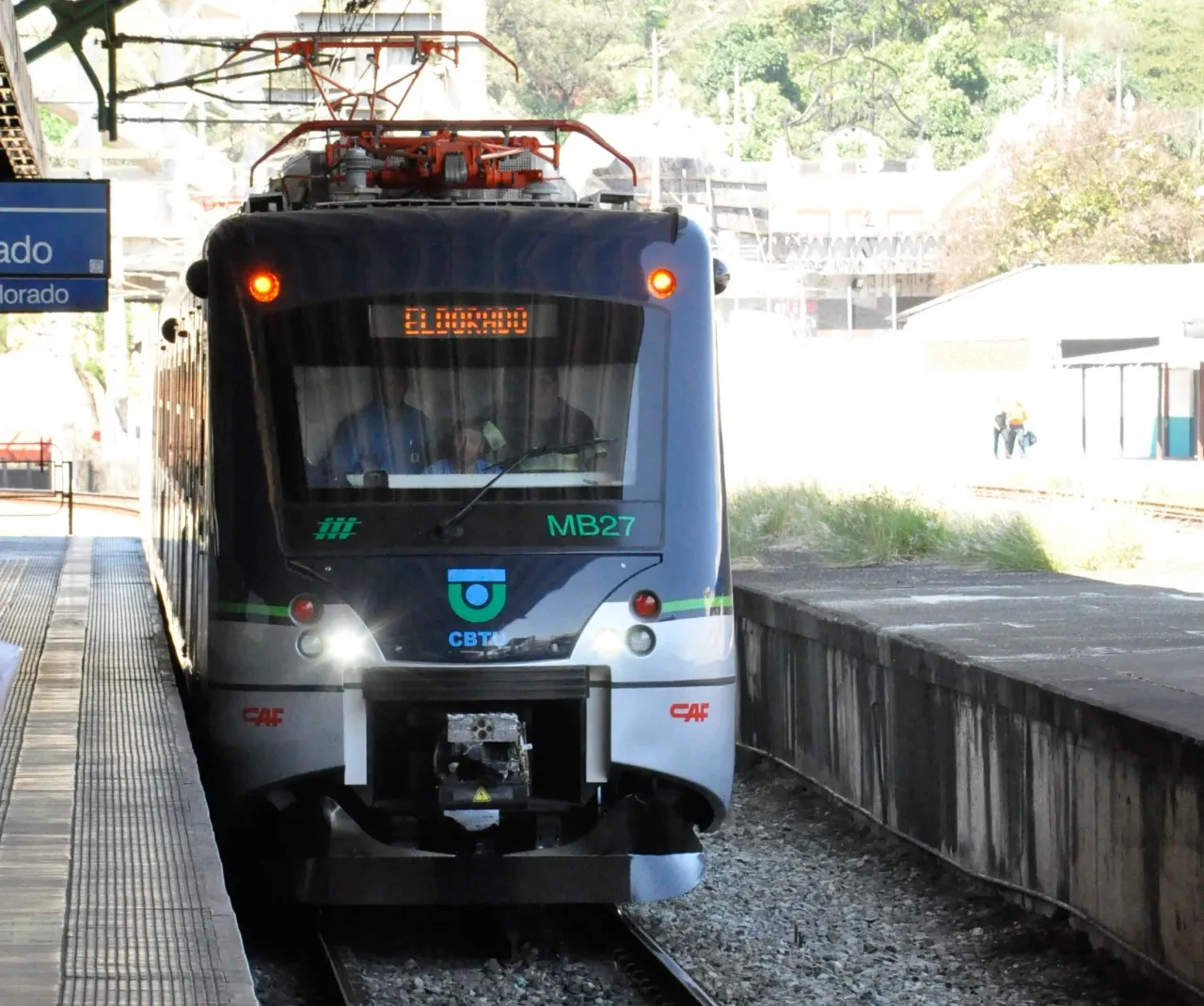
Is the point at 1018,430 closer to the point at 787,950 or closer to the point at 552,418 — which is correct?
the point at 787,950

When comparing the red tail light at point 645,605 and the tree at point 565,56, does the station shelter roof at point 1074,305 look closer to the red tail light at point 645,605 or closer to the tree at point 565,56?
the red tail light at point 645,605

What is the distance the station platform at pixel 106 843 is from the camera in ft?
A: 17.6

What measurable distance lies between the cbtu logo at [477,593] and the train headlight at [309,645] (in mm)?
542

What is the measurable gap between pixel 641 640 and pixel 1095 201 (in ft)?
208

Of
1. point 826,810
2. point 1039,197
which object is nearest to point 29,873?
point 826,810

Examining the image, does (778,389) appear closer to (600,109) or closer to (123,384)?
(123,384)

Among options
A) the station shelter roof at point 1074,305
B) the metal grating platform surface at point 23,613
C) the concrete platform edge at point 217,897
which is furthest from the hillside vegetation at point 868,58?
the concrete platform edge at point 217,897

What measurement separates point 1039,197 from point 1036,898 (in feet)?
209

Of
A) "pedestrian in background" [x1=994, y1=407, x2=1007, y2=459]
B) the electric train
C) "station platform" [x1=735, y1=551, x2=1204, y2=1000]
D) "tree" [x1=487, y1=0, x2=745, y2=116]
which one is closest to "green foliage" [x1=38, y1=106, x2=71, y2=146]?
"tree" [x1=487, y1=0, x2=745, y2=116]

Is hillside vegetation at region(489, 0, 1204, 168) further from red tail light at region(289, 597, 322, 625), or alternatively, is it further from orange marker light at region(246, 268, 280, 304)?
red tail light at region(289, 597, 322, 625)

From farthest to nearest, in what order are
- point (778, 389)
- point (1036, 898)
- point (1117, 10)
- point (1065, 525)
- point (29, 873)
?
point (1117, 10)
point (778, 389)
point (1065, 525)
point (1036, 898)
point (29, 873)

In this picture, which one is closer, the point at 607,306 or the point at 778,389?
the point at 607,306

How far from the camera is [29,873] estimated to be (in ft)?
20.9

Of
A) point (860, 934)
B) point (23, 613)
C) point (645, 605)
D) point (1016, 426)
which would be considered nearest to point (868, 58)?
point (1016, 426)
